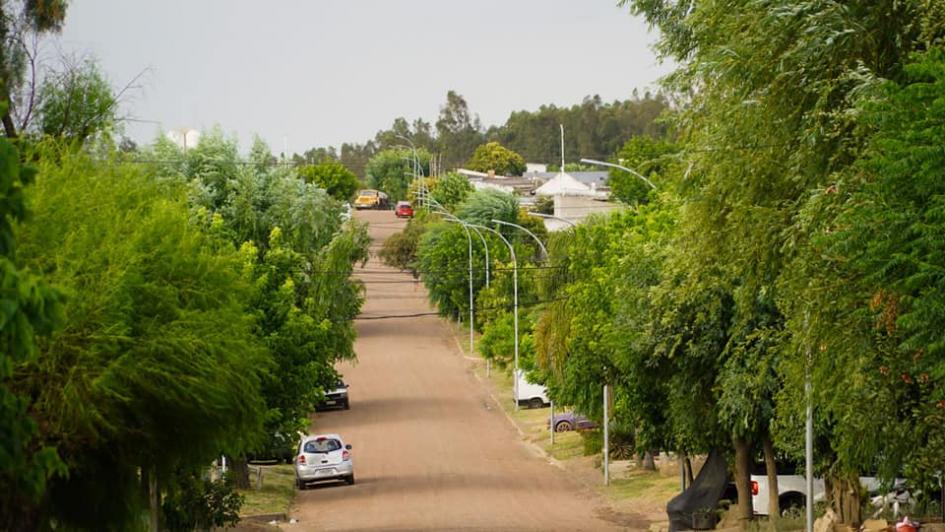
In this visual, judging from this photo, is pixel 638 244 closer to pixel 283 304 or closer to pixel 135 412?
pixel 283 304

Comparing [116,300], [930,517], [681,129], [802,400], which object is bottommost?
[930,517]

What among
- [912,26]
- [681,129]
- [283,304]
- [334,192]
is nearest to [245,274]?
[283,304]

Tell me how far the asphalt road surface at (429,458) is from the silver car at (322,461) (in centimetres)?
46

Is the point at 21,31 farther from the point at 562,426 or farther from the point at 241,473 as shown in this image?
the point at 562,426

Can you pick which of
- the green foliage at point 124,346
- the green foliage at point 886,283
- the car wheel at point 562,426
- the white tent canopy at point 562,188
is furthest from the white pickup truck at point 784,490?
the white tent canopy at point 562,188

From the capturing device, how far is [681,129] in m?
24.8

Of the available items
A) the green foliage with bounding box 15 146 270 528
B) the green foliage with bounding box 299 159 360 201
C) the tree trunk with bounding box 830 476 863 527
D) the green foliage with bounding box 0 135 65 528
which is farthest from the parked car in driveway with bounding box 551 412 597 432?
the green foliage with bounding box 299 159 360 201

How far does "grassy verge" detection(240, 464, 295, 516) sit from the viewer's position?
1626 inches

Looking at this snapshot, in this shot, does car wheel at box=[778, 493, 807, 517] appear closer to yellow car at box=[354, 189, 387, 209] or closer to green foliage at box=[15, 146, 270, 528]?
green foliage at box=[15, 146, 270, 528]

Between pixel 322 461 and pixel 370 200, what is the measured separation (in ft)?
358

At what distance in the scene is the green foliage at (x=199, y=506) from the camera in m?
29.1

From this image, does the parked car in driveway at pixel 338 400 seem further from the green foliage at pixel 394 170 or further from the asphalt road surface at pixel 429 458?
the green foliage at pixel 394 170

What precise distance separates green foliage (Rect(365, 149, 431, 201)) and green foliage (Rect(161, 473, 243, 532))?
130801mm

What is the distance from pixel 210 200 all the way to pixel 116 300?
23227 millimetres
